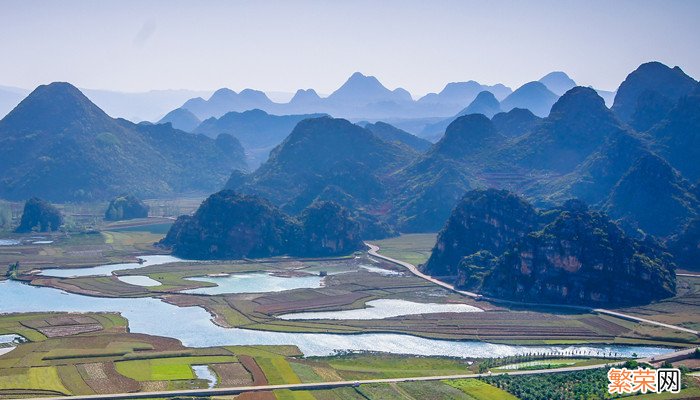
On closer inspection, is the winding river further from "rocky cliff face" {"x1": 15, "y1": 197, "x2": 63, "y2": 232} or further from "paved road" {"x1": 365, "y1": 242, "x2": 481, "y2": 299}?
"rocky cliff face" {"x1": 15, "y1": 197, "x2": 63, "y2": 232}

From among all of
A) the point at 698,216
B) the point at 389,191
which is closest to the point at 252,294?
the point at 698,216

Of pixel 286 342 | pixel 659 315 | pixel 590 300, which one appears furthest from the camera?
pixel 590 300

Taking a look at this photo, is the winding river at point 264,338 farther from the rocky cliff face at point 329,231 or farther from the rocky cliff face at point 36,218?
the rocky cliff face at point 36,218

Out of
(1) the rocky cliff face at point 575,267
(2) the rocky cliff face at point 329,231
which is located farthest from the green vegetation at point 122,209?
(1) the rocky cliff face at point 575,267

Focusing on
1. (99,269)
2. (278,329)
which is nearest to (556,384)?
(278,329)

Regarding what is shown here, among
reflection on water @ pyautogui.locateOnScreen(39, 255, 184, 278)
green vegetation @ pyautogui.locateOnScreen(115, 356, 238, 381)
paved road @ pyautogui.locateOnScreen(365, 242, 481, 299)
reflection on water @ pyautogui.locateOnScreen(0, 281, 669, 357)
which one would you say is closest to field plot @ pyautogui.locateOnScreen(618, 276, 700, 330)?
reflection on water @ pyautogui.locateOnScreen(0, 281, 669, 357)

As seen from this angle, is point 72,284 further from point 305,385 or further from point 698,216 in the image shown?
point 698,216
